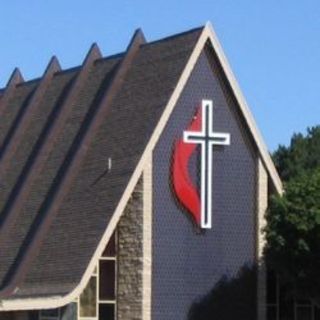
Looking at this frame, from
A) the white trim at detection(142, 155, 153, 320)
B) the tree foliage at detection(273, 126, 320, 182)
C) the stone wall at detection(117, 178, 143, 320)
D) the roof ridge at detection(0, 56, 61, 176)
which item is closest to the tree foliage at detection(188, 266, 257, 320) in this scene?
the white trim at detection(142, 155, 153, 320)

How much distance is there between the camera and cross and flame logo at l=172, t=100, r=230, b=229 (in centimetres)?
4622

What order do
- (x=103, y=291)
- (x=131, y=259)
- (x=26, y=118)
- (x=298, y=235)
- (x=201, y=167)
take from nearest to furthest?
(x=298, y=235) < (x=131, y=259) < (x=103, y=291) < (x=201, y=167) < (x=26, y=118)

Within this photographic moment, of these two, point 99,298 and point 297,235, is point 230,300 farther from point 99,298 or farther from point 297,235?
point 99,298

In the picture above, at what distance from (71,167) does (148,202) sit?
3.95 meters

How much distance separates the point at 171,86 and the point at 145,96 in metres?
1.64

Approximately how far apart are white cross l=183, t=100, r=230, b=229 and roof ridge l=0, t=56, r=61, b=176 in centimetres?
933

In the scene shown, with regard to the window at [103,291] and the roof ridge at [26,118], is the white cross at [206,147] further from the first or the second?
the roof ridge at [26,118]

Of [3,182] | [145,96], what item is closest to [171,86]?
[145,96]

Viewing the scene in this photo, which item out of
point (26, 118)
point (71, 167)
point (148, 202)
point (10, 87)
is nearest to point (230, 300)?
point (148, 202)

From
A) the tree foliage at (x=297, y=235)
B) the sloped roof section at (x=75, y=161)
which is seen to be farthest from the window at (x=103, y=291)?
the tree foliage at (x=297, y=235)

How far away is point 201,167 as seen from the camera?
153 feet

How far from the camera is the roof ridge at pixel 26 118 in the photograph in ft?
175

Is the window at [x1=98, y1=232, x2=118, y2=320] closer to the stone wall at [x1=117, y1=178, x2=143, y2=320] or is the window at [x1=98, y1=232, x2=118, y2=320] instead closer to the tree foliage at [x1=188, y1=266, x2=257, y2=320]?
the stone wall at [x1=117, y1=178, x2=143, y2=320]

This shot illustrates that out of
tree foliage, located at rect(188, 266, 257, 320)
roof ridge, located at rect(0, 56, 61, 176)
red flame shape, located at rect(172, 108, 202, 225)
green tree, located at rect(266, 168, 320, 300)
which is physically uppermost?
roof ridge, located at rect(0, 56, 61, 176)
